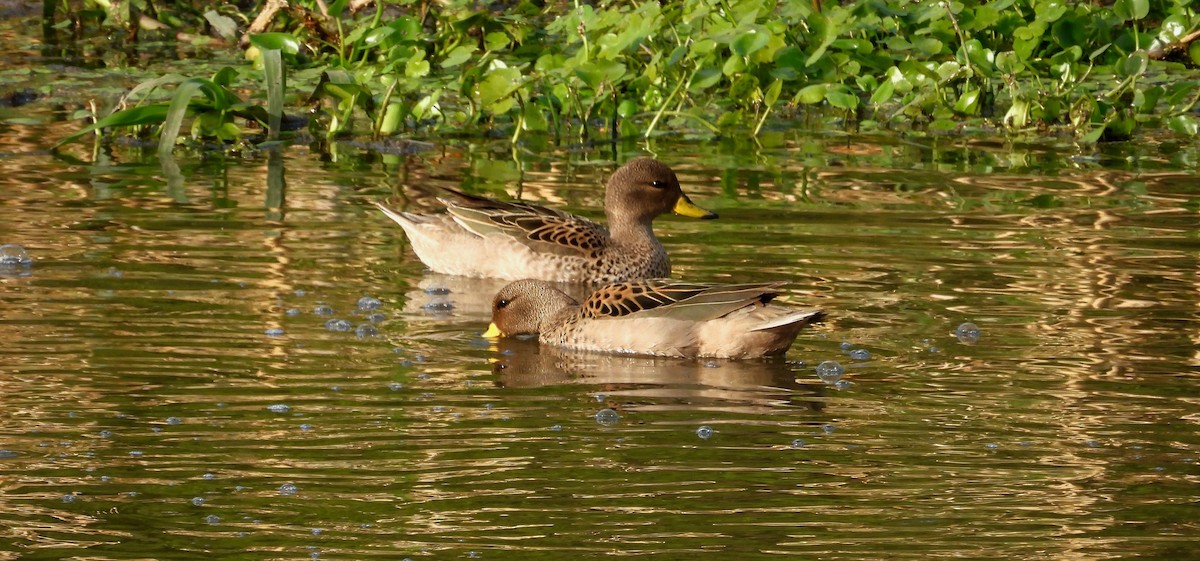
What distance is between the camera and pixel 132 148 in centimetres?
1397

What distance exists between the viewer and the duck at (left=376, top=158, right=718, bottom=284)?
34.5 ft

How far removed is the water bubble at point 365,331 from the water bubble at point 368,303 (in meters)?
0.35

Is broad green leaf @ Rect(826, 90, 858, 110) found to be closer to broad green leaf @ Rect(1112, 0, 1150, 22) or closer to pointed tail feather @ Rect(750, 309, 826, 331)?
broad green leaf @ Rect(1112, 0, 1150, 22)

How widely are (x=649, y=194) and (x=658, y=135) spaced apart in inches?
161

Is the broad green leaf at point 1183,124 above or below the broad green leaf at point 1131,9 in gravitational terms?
below

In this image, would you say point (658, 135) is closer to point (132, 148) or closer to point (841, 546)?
point (132, 148)

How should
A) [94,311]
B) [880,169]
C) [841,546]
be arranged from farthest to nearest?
[880,169] < [94,311] < [841,546]

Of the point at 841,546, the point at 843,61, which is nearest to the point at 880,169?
the point at 843,61

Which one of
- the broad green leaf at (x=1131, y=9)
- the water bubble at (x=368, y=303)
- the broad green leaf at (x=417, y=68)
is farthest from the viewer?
the broad green leaf at (x=1131, y=9)

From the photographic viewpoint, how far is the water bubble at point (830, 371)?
8.07 meters

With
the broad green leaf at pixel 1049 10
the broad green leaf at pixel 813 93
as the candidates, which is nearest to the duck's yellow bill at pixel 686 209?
the broad green leaf at pixel 813 93

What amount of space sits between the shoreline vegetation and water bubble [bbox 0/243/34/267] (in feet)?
9.81

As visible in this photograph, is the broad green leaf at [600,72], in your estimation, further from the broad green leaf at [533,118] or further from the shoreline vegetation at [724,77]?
the broad green leaf at [533,118]

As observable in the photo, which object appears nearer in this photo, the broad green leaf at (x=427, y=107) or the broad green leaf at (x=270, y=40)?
the broad green leaf at (x=270, y=40)
